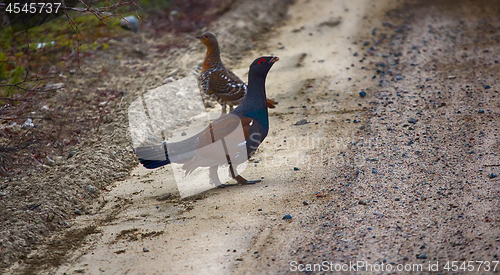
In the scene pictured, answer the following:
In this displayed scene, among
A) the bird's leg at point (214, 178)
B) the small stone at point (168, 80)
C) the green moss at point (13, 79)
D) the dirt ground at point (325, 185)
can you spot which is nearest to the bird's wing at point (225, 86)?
the dirt ground at point (325, 185)

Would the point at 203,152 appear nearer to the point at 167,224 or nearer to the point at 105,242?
the point at 167,224

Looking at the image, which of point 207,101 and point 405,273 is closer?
point 405,273

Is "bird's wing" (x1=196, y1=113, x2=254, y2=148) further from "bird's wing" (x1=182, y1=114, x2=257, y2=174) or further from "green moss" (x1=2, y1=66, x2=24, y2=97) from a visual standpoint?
"green moss" (x1=2, y1=66, x2=24, y2=97)

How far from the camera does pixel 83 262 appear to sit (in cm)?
439

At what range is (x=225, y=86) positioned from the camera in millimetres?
7598

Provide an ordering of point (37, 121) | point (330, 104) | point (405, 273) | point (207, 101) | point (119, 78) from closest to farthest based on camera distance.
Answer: point (405, 273)
point (37, 121)
point (330, 104)
point (207, 101)
point (119, 78)

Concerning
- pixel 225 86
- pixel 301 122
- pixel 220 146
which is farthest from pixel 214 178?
pixel 225 86

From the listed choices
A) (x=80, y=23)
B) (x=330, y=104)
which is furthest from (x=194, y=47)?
(x=330, y=104)

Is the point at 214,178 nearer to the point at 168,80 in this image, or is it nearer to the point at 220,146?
the point at 220,146

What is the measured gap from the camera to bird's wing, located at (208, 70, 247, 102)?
7.52 meters

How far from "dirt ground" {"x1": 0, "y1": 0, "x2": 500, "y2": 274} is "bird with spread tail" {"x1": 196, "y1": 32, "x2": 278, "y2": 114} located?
2.62 feet

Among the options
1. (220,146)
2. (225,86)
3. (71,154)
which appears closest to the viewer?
(220,146)

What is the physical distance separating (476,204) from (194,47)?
7656mm

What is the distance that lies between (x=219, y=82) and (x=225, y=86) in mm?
134
